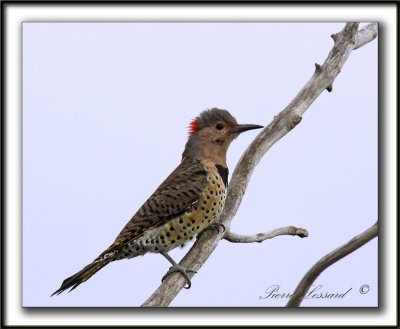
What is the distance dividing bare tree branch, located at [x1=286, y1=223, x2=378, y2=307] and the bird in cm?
82

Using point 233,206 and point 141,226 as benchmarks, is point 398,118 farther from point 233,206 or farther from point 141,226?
point 141,226

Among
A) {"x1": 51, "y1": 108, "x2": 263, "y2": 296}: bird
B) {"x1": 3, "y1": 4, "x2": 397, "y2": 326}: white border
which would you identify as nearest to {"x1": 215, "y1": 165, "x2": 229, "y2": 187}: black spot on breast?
Result: {"x1": 51, "y1": 108, "x2": 263, "y2": 296}: bird

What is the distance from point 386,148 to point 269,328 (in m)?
1.43

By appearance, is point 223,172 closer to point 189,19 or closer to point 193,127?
point 193,127

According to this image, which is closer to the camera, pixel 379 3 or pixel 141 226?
pixel 379 3

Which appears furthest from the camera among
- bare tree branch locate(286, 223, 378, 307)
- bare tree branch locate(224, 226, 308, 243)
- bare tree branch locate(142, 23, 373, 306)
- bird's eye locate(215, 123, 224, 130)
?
bird's eye locate(215, 123, 224, 130)

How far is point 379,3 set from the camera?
468cm

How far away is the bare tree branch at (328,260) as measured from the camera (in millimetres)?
4410

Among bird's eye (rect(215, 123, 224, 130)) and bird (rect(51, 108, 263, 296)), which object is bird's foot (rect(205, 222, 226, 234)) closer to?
bird (rect(51, 108, 263, 296))

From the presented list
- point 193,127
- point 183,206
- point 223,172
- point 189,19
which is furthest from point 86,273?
point 189,19

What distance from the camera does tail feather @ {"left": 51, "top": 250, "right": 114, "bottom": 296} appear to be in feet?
14.9

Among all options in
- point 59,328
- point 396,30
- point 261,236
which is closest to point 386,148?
point 396,30

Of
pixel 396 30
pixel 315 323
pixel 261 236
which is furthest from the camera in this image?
pixel 261 236

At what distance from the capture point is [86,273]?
4.67 m
